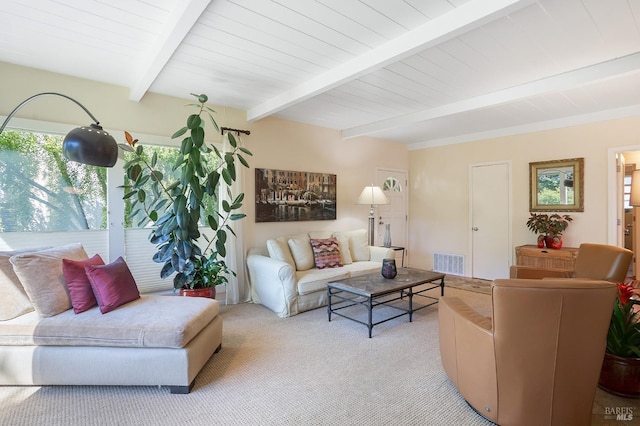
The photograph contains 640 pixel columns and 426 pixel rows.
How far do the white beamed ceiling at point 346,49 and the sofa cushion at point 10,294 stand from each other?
68.5 inches

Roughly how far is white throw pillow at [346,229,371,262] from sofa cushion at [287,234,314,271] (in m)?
0.86

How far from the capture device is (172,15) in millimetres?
2180

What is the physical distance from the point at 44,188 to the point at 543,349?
13.5ft

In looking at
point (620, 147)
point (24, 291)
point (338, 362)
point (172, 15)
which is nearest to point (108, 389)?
point (24, 291)

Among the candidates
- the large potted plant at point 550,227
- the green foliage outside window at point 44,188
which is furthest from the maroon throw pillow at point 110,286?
the large potted plant at point 550,227

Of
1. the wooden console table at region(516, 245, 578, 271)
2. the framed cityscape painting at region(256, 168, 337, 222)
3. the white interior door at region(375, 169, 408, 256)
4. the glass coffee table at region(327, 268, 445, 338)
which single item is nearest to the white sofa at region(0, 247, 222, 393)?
the glass coffee table at region(327, 268, 445, 338)

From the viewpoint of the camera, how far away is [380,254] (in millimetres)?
4879

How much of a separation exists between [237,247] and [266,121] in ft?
5.84

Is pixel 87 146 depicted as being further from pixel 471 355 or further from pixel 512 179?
pixel 512 179

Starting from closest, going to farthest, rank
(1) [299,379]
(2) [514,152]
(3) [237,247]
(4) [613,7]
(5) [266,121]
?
(4) [613,7] < (1) [299,379] < (3) [237,247] < (5) [266,121] < (2) [514,152]

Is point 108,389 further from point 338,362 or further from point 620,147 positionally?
point 620,147

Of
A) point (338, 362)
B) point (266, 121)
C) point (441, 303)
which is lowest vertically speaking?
point (338, 362)

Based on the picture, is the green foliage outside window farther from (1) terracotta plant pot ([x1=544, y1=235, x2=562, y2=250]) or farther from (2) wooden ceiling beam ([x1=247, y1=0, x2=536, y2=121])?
(1) terracotta plant pot ([x1=544, y1=235, x2=562, y2=250])

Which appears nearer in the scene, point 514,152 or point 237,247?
point 237,247
